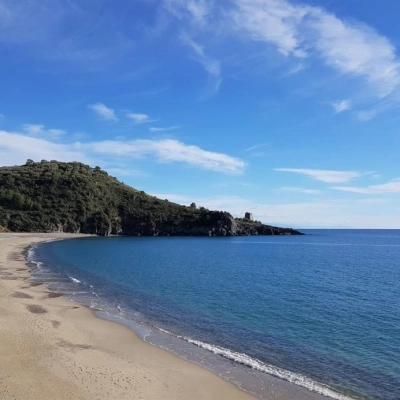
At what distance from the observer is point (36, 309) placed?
84.6ft

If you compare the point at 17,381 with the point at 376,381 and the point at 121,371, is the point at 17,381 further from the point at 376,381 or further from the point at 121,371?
the point at 376,381

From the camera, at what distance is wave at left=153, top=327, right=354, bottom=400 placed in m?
14.8

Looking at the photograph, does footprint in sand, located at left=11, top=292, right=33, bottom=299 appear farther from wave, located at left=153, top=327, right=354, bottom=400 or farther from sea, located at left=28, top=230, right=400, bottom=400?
Answer: wave, located at left=153, top=327, right=354, bottom=400

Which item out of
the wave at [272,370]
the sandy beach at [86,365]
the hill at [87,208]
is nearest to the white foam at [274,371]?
the wave at [272,370]

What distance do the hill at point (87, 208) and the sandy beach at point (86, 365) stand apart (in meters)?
106

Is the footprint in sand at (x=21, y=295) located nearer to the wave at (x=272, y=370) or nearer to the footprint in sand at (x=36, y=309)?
the footprint in sand at (x=36, y=309)

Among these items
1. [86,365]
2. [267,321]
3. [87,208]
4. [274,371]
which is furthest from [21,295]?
[87,208]

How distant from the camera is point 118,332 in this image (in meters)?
21.7

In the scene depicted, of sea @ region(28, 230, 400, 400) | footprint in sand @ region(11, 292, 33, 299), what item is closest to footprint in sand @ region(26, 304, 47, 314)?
footprint in sand @ region(11, 292, 33, 299)

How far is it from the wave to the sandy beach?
2096mm

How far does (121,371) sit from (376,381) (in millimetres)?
10008

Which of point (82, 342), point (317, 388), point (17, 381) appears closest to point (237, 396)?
point (317, 388)

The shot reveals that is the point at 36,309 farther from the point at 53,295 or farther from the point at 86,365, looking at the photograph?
the point at 86,365

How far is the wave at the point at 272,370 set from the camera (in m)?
14.8
